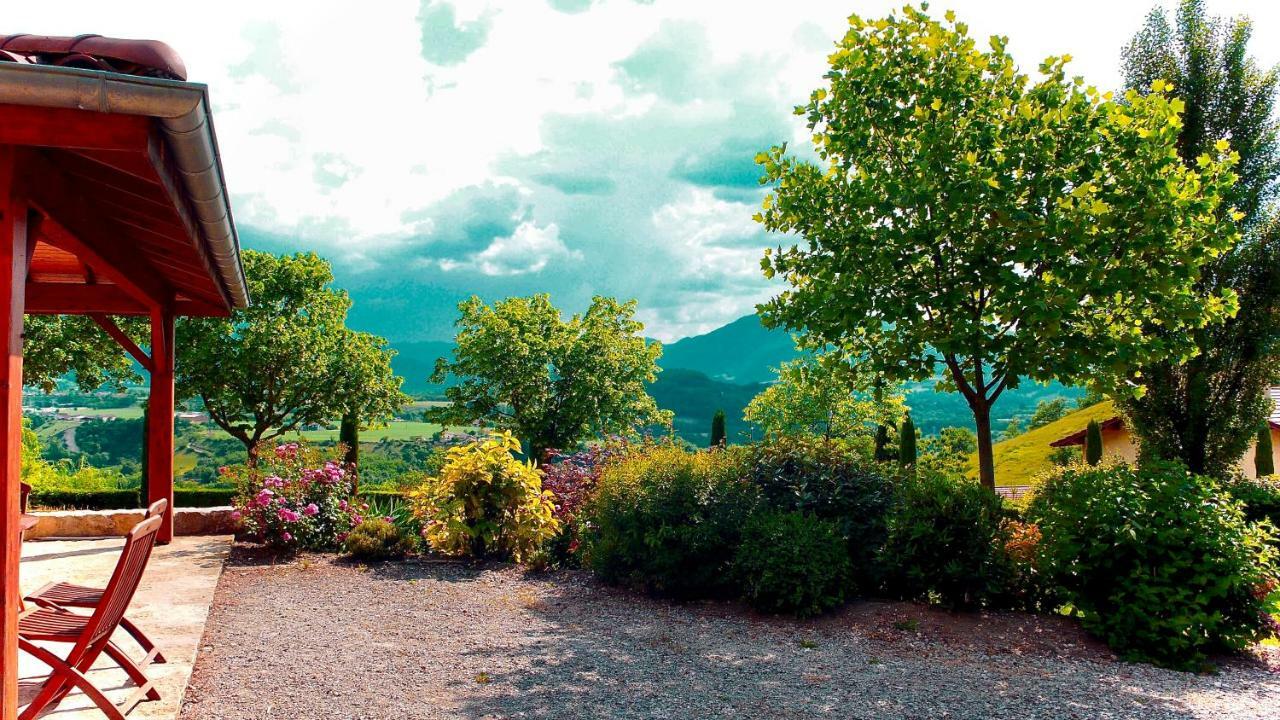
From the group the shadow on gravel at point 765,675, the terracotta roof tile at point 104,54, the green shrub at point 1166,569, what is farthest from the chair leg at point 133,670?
the green shrub at point 1166,569

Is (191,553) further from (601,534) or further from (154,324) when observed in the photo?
(601,534)

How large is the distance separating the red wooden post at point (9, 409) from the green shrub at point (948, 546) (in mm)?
5808

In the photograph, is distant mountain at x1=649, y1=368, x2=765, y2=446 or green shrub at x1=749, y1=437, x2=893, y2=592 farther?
distant mountain at x1=649, y1=368, x2=765, y2=446

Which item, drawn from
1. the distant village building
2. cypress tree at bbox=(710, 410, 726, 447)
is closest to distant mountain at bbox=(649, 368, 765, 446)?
the distant village building

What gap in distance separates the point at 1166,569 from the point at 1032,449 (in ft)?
130

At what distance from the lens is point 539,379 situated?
23.2 m

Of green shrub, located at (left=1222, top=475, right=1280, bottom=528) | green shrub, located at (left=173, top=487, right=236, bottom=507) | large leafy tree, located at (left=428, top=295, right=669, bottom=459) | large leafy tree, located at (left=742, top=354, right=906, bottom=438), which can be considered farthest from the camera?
large leafy tree, located at (left=742, top=354, right=906, bottom=438)

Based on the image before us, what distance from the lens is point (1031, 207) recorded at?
27.0ft

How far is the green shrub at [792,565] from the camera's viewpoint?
6.58 m

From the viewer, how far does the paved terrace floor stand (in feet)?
14.2

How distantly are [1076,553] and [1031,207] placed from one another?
3661 mm

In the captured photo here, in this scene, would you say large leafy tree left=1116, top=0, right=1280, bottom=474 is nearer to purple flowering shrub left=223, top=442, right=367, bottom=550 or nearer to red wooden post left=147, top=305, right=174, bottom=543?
purple flowering shrub left=223, top=442, right=367, bottom=550

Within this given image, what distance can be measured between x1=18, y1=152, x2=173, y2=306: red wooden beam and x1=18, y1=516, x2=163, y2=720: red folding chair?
4.89ft

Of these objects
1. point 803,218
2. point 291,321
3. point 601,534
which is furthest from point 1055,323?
point 291,321
